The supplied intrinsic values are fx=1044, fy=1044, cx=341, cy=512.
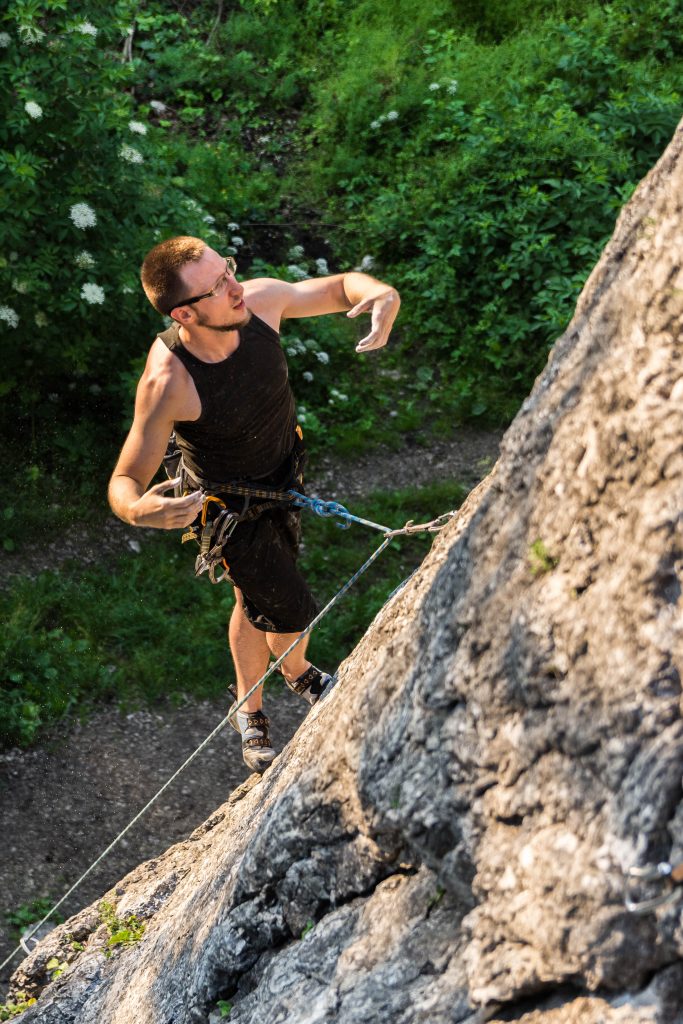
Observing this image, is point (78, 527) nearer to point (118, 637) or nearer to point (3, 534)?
point (3, 534)

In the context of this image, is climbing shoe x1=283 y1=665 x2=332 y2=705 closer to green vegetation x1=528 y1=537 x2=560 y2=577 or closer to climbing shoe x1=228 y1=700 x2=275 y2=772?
climbing shoe x1=228 y1=700 x2=275 y2=772

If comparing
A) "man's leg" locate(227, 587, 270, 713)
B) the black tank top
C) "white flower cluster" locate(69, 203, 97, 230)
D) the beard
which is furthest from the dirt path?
the beard

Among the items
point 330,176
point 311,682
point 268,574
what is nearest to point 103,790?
point 311,682

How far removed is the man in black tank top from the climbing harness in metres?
1.74

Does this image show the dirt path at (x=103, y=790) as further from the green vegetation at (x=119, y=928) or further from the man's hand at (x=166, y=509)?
the man's hand at (x=166, y=509)

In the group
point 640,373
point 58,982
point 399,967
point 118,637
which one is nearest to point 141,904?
point 58,982

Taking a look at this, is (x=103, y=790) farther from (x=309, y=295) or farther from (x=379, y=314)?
(x=379, y=314)

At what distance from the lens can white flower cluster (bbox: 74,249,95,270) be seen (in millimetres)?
5441

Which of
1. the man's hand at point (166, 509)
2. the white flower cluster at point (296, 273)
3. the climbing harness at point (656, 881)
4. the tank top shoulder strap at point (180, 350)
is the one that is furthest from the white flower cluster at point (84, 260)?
the climbing harness at point (656, 881)

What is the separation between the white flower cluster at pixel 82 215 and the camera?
536 cm

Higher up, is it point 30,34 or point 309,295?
point 30,34

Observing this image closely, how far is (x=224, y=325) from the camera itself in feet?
10.7

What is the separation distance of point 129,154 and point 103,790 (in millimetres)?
3302

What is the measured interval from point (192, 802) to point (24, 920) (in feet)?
3.02
